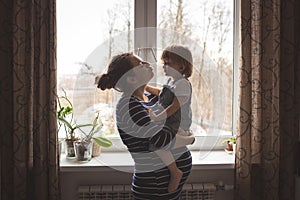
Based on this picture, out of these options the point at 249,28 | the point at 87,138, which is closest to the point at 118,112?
the point at 87,138

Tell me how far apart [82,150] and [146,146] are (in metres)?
0.62

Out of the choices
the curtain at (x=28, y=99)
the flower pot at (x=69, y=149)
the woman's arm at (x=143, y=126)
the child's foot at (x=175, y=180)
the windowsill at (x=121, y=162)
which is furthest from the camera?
the flower pot at (x=69, y=149)

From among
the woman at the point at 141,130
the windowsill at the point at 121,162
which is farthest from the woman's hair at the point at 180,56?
the windowsill at the point at 121,162

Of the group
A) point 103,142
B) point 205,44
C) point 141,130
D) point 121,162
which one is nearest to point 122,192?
A: point 121,162

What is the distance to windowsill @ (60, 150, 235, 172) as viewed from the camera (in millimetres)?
2391

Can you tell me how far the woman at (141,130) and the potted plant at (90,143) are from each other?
51 cm

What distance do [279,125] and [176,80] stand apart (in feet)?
2.61

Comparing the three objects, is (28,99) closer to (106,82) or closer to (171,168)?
(106,82)

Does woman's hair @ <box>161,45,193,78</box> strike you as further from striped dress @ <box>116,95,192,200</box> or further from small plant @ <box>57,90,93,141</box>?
small plant @ <box>57,90,93,141</box>

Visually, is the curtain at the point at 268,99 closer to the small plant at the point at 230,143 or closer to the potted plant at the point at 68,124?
the small plant at the point at 230,143

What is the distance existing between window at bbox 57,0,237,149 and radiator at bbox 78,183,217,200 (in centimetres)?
37

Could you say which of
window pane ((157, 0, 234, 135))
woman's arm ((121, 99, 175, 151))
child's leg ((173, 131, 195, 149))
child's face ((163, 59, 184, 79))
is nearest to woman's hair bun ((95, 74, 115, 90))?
woman's arm ((121, 99, 175, 151))

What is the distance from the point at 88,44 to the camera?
8.63 ft

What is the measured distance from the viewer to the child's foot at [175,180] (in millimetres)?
1984
